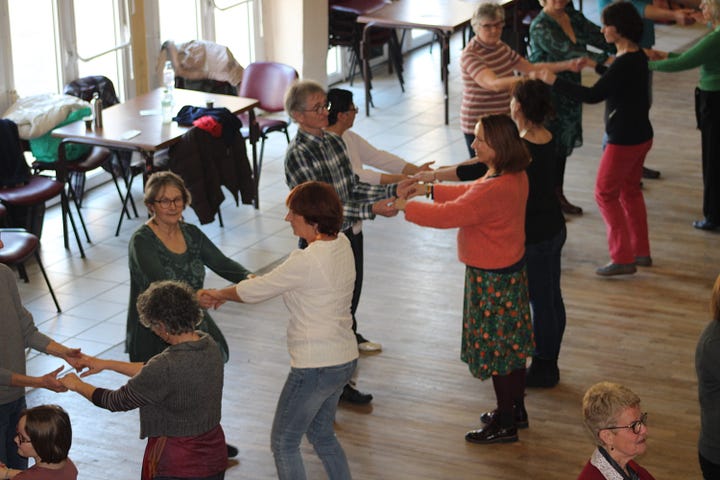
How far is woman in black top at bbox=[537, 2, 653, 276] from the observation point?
7090 millimetres

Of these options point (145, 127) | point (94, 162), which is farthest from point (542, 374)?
point (94, 162)

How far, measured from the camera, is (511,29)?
12.8m

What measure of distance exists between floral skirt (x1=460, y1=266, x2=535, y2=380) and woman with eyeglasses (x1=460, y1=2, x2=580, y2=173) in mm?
2574

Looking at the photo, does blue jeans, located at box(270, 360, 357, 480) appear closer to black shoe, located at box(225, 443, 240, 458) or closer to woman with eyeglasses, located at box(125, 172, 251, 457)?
woman with eyeglasses, located at box(125, 172, 251, 457)

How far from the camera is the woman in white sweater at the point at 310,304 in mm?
4383

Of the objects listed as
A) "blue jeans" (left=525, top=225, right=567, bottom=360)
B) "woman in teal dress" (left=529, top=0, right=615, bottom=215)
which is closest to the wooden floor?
"blue jeans" (left=525, top=225, right=567, bottom=360)

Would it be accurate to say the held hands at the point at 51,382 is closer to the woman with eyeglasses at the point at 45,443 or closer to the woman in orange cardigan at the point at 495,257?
the woman with eyeglasses at the point at 45,443

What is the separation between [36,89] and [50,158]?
0.83 meters

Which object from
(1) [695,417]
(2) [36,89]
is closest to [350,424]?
(1) [695,417]

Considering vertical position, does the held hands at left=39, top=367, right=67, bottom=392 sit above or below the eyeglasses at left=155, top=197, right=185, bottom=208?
below

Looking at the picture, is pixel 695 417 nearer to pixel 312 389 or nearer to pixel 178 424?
pixel 312 389

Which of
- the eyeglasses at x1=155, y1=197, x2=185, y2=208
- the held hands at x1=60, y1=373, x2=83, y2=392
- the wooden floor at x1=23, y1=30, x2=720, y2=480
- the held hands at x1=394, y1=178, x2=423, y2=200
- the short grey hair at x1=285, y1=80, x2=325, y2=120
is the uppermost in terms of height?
the short grey hair at x1=285, y1=80, x2=325, y2=120

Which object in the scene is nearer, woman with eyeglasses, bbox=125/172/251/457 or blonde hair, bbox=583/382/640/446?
blonde hair, bbox=583/382/640/446

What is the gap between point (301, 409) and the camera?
4473mm
